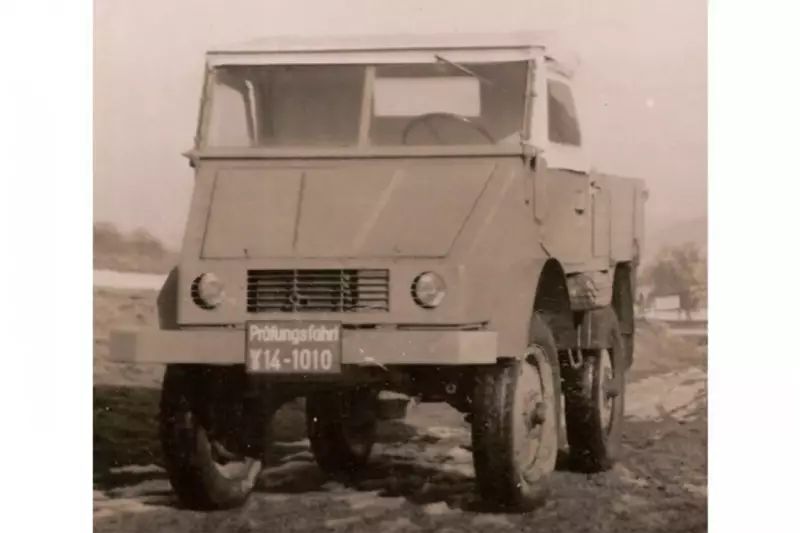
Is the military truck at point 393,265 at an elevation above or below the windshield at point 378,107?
below

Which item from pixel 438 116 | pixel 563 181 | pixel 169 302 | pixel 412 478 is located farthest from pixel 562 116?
pixel 169 302

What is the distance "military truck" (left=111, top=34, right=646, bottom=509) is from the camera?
247 centimetres

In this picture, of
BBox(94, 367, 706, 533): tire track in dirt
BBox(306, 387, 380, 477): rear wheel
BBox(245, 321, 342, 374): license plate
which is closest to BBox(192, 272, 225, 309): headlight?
BBox(245, 321, 342, 374): license plate

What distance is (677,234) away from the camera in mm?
2740

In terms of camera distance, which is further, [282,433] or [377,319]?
[282,433]

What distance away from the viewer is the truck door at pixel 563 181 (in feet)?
8.82

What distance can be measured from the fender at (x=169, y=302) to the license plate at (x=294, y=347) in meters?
0.23

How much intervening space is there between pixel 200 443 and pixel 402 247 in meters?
0.76

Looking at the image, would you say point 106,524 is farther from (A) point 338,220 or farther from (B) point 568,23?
(B) point 568,23

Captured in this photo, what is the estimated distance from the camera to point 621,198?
279cm
